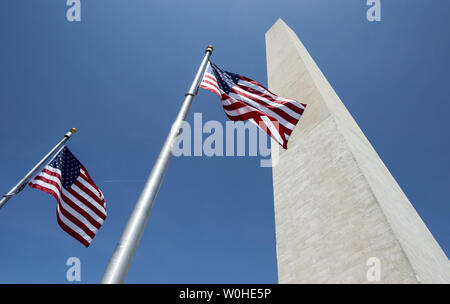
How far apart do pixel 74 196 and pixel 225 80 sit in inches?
211

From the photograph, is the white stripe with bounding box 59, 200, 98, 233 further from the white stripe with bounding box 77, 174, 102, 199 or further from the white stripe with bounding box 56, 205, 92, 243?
A: the white stripe with bounding box 77, 174, 102, 199

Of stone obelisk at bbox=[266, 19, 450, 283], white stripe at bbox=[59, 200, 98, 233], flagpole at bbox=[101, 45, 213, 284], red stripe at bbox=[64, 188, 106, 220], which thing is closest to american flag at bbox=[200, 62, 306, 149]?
flagpole at bbox=[101, 45, 213, 284]

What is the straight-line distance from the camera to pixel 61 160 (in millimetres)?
8742

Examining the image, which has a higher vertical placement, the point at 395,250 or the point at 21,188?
the point at 21,188

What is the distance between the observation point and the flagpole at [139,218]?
10.9 ft

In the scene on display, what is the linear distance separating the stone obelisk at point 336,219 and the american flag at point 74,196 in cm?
581

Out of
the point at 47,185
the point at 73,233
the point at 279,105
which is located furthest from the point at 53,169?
the point at 279,105

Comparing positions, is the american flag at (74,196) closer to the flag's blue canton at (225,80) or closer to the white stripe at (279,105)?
the flag's blue canton at (225,80)

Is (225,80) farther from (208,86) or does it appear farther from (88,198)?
(88,198)

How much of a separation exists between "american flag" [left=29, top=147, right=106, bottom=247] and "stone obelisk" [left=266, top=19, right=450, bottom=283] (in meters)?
5.81
